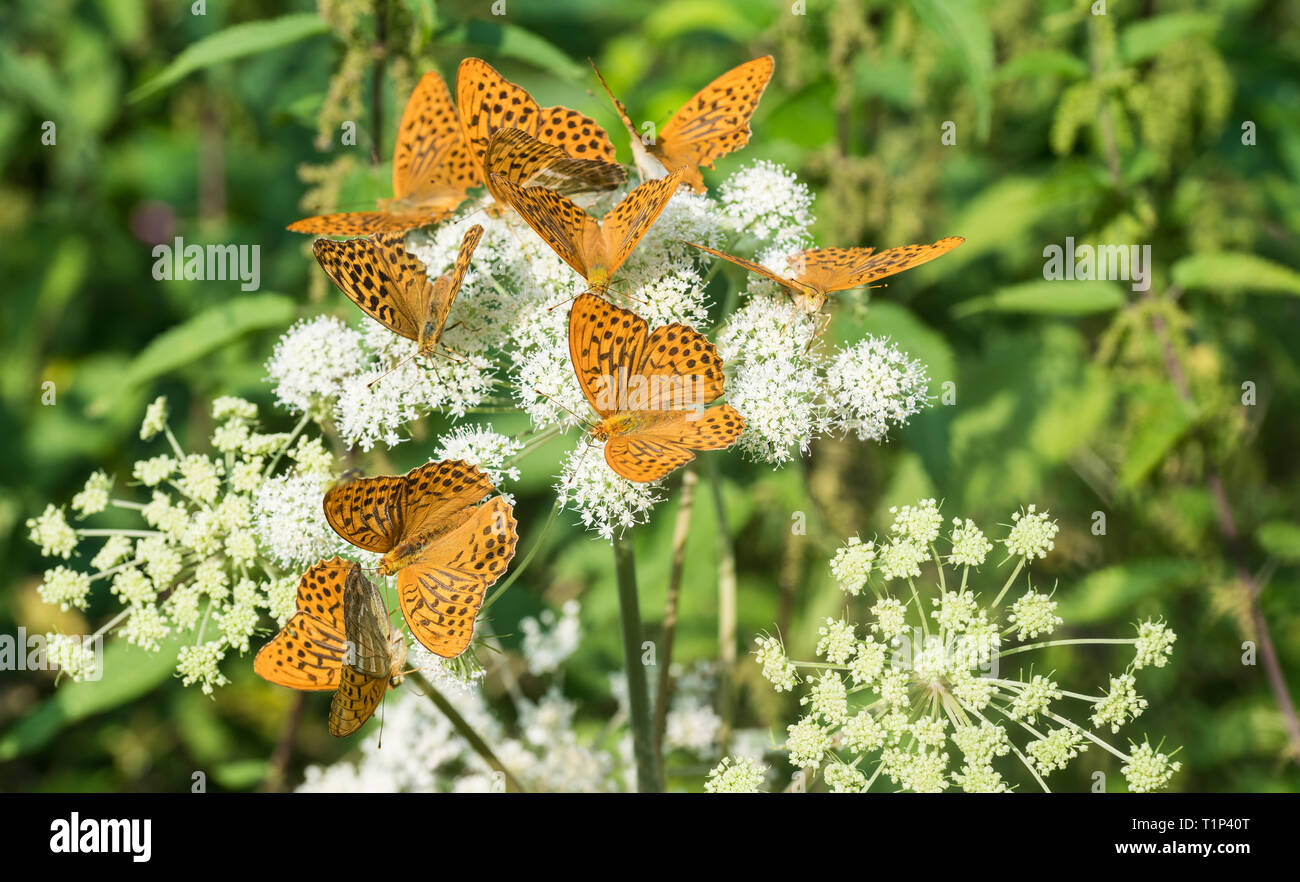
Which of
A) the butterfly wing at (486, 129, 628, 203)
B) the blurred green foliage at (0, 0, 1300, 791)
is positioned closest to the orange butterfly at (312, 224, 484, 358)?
the butterfly wing at (486, 129, 628, 203)

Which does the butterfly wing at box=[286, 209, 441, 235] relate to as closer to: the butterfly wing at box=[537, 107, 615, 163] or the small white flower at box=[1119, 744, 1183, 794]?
the butterfly wing at box=[537, 107, 615, 163]

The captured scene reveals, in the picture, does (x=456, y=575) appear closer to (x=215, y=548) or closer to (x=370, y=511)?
(x=370, y=511)

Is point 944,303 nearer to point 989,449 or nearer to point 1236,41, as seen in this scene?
point 989,449

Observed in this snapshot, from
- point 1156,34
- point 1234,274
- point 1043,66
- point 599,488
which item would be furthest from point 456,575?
point 1156,34

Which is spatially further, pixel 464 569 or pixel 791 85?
pixel 791 85

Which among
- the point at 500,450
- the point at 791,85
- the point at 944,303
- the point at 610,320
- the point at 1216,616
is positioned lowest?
the point at 1216,616

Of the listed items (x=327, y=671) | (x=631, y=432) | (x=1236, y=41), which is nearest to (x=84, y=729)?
(x=327, y=671)
